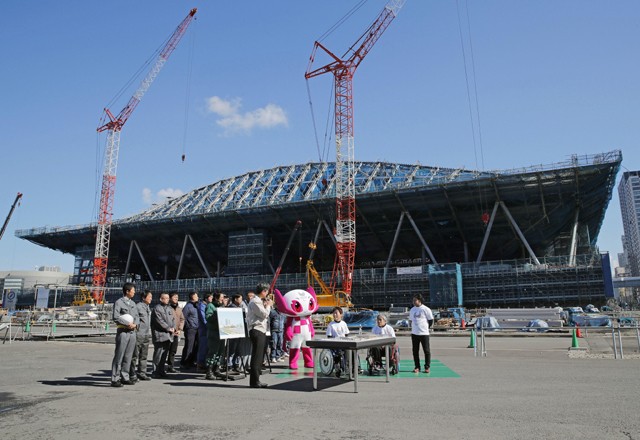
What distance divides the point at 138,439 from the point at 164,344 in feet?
19.0

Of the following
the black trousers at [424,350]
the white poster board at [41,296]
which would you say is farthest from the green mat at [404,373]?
the white poster board at [41,296]

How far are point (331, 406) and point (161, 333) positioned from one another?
529 cm

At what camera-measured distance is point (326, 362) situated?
35.6 feet

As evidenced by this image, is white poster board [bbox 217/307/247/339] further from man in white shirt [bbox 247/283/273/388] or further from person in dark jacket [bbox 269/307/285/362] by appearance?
person in dark jacket [bbox 269/307/285/362]

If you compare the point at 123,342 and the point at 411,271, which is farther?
the point at 411,271

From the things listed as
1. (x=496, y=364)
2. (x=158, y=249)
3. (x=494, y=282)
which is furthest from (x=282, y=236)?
(x=496, y=364)

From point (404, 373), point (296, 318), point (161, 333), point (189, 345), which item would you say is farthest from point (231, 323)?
point (404, 373)

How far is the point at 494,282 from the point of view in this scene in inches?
2253

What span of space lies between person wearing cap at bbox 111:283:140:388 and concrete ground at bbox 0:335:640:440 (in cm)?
36

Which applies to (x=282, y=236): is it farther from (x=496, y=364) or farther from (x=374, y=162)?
(x=496, y=364)

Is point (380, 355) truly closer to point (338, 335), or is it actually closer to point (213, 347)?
point (338, 335)

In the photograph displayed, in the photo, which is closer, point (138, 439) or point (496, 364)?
point (138, 439)

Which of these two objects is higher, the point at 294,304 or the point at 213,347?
the point at 294,304

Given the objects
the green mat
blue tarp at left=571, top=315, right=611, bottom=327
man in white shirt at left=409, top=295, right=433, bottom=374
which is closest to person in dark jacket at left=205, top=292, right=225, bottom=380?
the green mat
